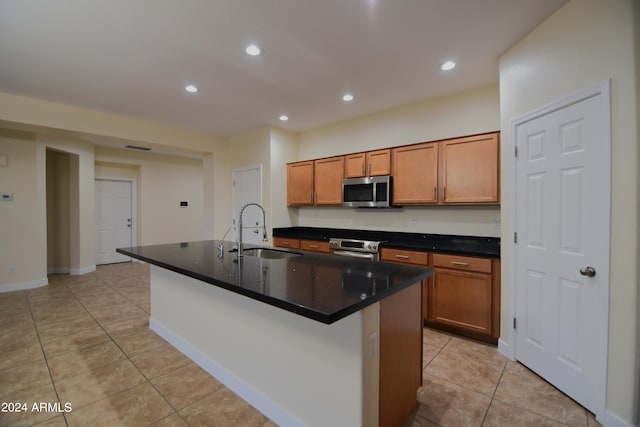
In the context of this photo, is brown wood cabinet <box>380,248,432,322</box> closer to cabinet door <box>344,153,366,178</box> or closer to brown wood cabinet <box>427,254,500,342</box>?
brown wood cabinet <box>427,254,500,342</box>

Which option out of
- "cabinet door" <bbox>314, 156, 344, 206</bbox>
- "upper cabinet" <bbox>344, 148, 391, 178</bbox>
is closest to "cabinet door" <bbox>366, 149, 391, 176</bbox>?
"upper cabinet" <bbox>344, 148, 391, 178</bbox>

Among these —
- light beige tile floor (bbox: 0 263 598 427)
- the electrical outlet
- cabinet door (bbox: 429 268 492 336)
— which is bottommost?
light beige tile floor (bbox: 0 263 598 427)

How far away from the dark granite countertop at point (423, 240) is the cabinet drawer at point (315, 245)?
0.20 ft

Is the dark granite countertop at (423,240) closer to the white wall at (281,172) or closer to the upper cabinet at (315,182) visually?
the white wall at (281,172)

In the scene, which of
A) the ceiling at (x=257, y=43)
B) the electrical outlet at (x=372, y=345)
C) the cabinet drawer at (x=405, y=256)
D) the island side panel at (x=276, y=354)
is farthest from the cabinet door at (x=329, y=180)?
the electrical outlet at (x=372, y=345)

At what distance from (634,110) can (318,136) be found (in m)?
3.84

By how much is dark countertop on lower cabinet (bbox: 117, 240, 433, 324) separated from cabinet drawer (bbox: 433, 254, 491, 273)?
4.01ft

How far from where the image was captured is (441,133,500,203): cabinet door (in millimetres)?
2910

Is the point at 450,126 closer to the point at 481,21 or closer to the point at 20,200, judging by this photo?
the point at 481,21

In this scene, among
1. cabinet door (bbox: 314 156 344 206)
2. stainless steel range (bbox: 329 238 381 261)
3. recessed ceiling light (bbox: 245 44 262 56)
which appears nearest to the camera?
recessed ceiling light (bbox: 245 44 262 56)

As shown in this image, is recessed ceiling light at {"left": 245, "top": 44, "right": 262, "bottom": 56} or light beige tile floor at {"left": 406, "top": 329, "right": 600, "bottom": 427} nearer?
light beige tile floor at {"left": 406, "top": 329, "right": 600, "bottom": 427}

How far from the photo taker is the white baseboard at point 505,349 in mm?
2459

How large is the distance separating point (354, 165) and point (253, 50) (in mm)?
2068

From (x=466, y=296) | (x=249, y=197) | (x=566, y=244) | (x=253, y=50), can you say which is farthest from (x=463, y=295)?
(x=249, y=197)
